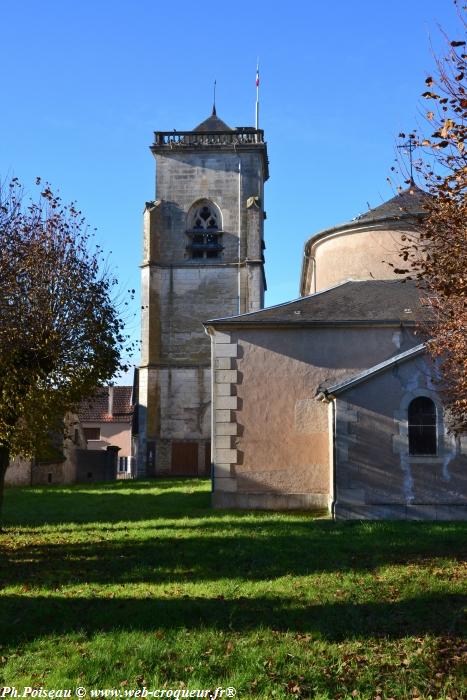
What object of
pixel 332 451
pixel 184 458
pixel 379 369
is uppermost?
pixel 379 369

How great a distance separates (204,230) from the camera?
41.4 metres

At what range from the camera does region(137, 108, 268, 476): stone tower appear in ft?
127

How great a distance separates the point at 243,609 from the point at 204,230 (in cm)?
3419

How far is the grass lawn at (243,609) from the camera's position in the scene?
21.3 ft

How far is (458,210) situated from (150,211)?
3441cm

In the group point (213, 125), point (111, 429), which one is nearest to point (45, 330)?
point (213, 125)

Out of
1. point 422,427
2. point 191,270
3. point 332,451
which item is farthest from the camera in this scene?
point 191,270

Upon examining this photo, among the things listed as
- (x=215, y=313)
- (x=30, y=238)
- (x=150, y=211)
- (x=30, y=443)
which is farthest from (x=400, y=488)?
(x=150, y=211)

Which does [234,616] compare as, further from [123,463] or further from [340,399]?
[123,463]

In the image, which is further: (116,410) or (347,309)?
(116,410)

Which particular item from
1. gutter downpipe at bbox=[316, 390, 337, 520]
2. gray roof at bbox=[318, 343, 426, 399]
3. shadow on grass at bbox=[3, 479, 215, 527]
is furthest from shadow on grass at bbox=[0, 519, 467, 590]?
gray roof at bbox=[318, 343, 426, 399]

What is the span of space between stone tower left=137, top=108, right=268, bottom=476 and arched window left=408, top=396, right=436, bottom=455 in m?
21.9

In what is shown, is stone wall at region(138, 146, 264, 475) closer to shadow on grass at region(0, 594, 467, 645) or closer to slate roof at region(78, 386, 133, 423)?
slate roof at region(78, 386, 133, 423)

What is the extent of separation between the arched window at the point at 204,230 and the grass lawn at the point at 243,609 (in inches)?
1070
